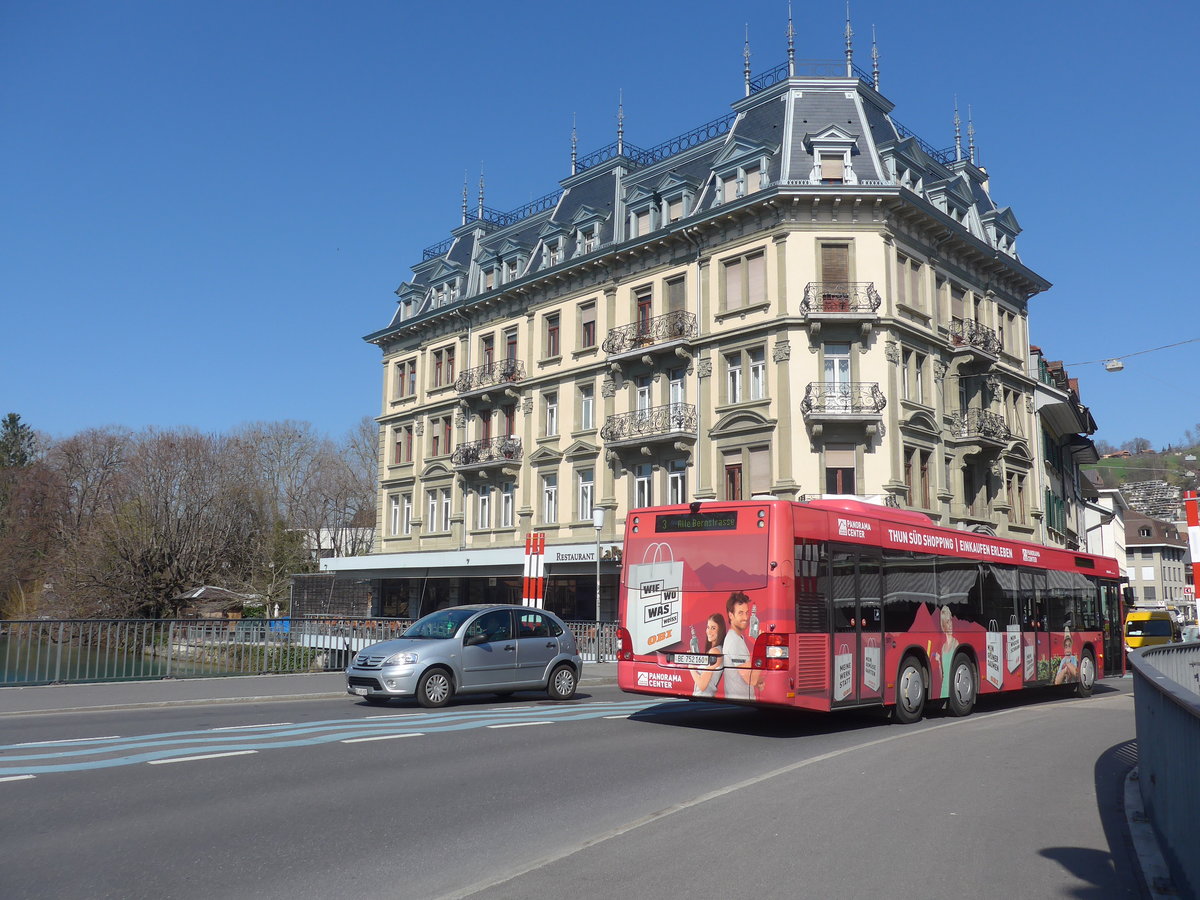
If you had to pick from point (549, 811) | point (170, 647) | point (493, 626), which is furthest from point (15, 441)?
point (549, 811)

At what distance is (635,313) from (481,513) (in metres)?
11.2

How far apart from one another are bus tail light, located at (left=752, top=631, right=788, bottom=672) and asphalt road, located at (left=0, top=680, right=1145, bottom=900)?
0.94 m

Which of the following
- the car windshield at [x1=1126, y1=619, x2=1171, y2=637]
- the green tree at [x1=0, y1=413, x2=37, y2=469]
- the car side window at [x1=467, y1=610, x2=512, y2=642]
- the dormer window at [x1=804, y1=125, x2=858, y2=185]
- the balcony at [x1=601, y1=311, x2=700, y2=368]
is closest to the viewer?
the car side window at [x1=467, y1=610, x2=512, y2=642]

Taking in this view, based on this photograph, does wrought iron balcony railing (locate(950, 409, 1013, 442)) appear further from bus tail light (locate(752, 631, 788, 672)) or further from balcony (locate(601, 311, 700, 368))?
bus tail light (locate(752, 631, 788, 672))

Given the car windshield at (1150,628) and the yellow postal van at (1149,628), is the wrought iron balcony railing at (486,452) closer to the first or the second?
the yellow postal van at (1149,628)

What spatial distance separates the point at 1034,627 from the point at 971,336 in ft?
60.0

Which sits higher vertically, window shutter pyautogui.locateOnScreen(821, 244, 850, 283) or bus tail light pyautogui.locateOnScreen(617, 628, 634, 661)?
window shutter pyautogui.locateOnScreen(821, 244, 850, 283)

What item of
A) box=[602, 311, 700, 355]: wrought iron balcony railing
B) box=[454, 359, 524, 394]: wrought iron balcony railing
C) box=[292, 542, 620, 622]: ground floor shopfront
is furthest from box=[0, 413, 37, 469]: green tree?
box=[602, 311, 700, 355]: wrought iron balcony railing

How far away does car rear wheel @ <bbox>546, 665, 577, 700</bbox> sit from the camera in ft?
55.8

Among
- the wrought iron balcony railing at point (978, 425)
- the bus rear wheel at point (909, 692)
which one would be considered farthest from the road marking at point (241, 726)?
the wrought iron balcony railing at point (978, 425)

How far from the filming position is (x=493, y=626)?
16156mm

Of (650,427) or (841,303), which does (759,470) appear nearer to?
(650,427)

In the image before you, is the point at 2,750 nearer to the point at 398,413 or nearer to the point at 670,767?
the point at 670,767

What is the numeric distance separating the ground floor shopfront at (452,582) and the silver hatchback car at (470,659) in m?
14.3
